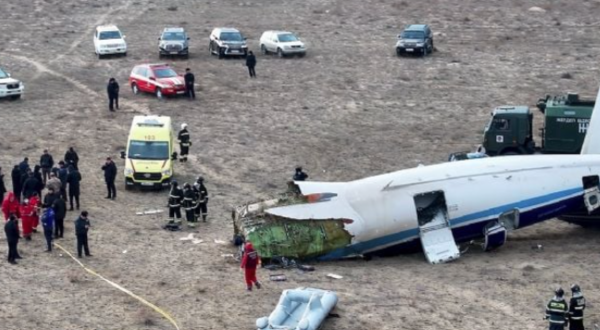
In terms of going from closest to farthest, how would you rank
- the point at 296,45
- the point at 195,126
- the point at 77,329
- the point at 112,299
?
the point at 77,329
the point at 112,299
the point at 195,126
the point at 296,45

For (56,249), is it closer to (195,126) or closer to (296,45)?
(195,126)

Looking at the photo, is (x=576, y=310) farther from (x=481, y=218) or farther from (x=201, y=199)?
(x=201, y=199)

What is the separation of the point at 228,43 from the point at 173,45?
276 cm

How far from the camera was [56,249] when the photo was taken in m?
34.2

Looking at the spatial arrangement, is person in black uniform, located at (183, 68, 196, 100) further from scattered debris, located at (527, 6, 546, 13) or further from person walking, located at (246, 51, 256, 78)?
scattered debris, located at (527, 6, 546, 13)

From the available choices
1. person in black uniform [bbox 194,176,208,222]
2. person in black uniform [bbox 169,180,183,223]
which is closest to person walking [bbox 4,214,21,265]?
person in black uniform [bbox 169,180,183,223]

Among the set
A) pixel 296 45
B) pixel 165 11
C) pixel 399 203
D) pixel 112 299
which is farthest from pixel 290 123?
pixel 165 11

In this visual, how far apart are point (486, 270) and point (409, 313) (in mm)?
4411

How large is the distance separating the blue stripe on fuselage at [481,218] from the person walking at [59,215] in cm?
760

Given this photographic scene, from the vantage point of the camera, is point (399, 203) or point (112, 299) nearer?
point (112, 299)

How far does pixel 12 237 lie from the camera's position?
106 feet

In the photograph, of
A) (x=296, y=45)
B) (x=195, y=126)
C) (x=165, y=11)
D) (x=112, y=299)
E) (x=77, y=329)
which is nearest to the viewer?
(x=77, y=329)

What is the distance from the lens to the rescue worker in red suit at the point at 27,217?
115ft

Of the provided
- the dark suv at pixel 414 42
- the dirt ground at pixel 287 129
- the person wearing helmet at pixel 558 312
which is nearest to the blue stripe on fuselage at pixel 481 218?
the dirt ground at pixel 287 129
